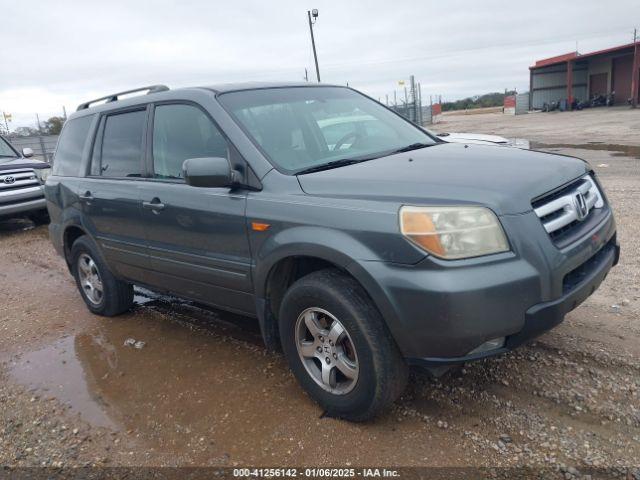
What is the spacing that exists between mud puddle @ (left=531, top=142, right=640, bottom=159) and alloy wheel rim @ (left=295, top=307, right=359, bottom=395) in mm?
11566

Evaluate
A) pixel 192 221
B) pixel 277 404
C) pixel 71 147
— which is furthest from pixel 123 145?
pixel 277 404

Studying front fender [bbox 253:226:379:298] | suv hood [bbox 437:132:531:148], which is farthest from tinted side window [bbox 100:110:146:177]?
suv hood [bbox 437:132:531:148]

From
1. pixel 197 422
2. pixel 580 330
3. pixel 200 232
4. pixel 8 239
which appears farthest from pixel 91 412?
pixel 8 239

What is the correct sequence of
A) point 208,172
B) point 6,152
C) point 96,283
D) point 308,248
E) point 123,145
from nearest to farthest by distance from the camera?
point 308,248
point 208,172
point 123,145
point 96,283
point 6,152

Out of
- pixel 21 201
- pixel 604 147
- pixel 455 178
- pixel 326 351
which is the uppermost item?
pixel 455 178

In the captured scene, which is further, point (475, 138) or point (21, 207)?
point (21, 207)

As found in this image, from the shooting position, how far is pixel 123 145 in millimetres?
4285

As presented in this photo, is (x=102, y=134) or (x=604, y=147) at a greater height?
(x=102, y=134)

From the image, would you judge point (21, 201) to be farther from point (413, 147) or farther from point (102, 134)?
point (413, 147)

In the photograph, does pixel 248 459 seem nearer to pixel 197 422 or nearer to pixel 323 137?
pixel 197 422

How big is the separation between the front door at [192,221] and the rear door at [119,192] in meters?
0.15

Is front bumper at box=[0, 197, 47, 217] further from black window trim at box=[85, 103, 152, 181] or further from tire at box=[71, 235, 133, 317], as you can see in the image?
black window trim at box=[85, 103, 152, 181]

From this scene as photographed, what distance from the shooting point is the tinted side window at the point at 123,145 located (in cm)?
409

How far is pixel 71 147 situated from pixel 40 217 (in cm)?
618
